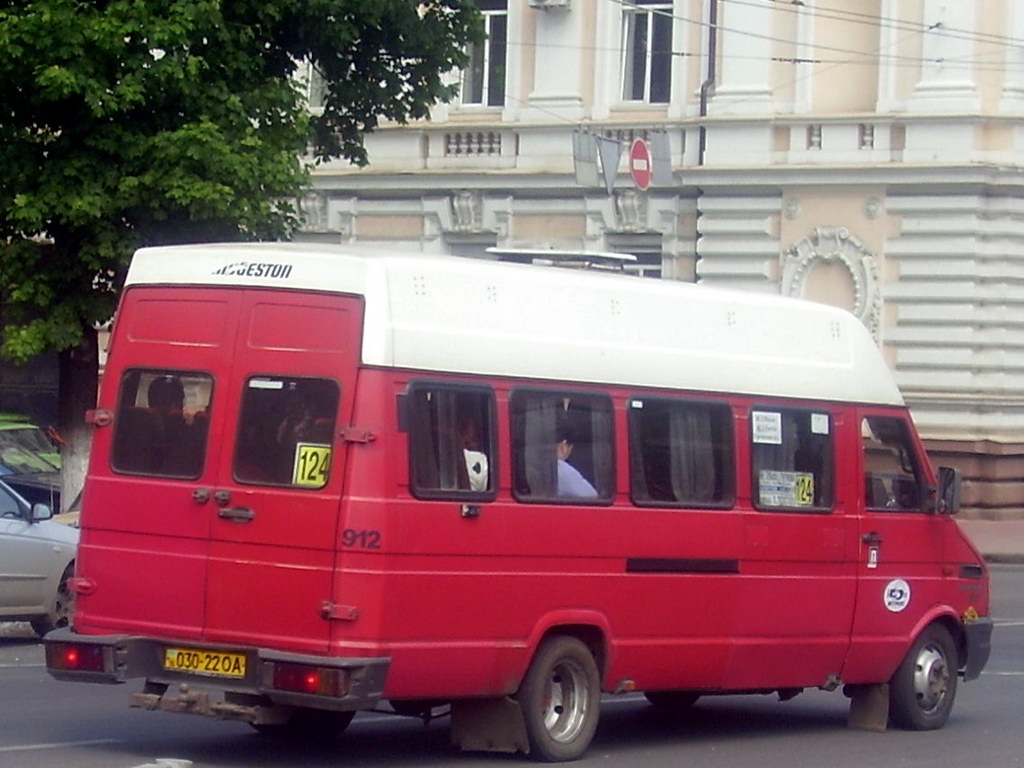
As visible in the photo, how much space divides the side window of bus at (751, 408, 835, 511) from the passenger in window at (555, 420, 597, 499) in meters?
1.36

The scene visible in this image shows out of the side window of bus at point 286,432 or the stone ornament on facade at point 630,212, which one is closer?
the side window of bus at point 286,432

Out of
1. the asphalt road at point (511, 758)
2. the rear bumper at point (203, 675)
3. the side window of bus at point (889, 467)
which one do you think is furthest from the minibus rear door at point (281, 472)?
the side window of bus at point (889, 467)

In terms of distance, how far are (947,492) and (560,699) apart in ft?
10.7

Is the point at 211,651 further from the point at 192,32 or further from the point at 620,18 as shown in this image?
the point at 620,18

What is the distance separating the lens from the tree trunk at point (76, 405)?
2203cm

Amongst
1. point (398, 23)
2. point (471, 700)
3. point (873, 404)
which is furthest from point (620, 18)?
point (471, 700)

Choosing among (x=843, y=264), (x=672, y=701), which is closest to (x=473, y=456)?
(x=672, y=701)

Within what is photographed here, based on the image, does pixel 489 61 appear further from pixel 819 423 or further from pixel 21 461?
pixel 819 423

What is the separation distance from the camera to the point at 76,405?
2288 cm

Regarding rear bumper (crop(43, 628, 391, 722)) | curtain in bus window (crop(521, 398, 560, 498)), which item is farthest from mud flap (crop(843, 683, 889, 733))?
rear bumper (crop(43, 628, 391, 722))

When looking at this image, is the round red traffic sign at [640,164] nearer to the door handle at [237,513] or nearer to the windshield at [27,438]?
the windshield at [27,438]

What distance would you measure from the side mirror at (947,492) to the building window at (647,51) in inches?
828

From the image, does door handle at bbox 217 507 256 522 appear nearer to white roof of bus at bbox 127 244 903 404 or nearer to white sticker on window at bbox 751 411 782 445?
white roof of bus at bbox 127 244 903 404

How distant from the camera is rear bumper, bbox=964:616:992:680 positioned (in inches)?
523
